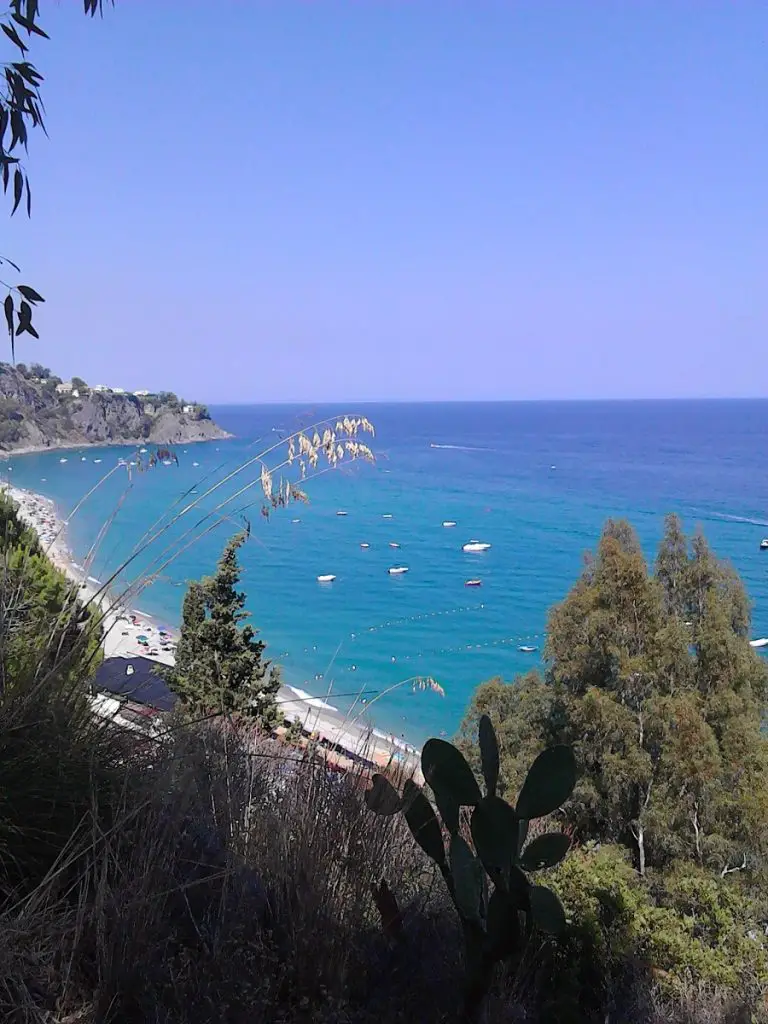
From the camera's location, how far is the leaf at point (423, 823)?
1810 millimetres

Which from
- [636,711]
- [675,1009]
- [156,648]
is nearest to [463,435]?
[156,648]

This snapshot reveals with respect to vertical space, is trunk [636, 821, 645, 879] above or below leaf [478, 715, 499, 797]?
below

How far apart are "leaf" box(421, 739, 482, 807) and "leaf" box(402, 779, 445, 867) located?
59 millimetres

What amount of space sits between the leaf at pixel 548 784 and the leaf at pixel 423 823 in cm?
20

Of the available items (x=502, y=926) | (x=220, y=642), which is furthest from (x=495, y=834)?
(x=220, y=642)

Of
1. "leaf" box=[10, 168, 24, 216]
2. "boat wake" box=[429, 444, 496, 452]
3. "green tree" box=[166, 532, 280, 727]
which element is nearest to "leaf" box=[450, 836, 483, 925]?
"leaf" box=[10, 168, 24, 216]

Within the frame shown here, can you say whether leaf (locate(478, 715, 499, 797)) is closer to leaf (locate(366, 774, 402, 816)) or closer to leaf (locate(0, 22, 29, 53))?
leaf (locate(366, 774, 402, 816))

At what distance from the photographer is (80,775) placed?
167 cm

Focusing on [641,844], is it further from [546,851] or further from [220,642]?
[546,851]

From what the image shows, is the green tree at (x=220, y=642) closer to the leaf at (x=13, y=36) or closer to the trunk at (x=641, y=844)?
the trunk at (x=641, y=844)

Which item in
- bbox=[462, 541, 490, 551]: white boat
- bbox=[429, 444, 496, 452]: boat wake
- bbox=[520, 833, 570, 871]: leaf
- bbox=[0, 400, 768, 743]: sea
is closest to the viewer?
bbox=[520, 833, 570, 871]: leaf

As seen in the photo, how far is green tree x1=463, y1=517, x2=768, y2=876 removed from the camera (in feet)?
→ 28.0

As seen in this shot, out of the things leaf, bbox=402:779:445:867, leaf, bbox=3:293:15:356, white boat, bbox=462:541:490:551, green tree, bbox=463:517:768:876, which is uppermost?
leaf, bbox=3:293:15:356

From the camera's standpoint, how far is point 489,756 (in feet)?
6.15
